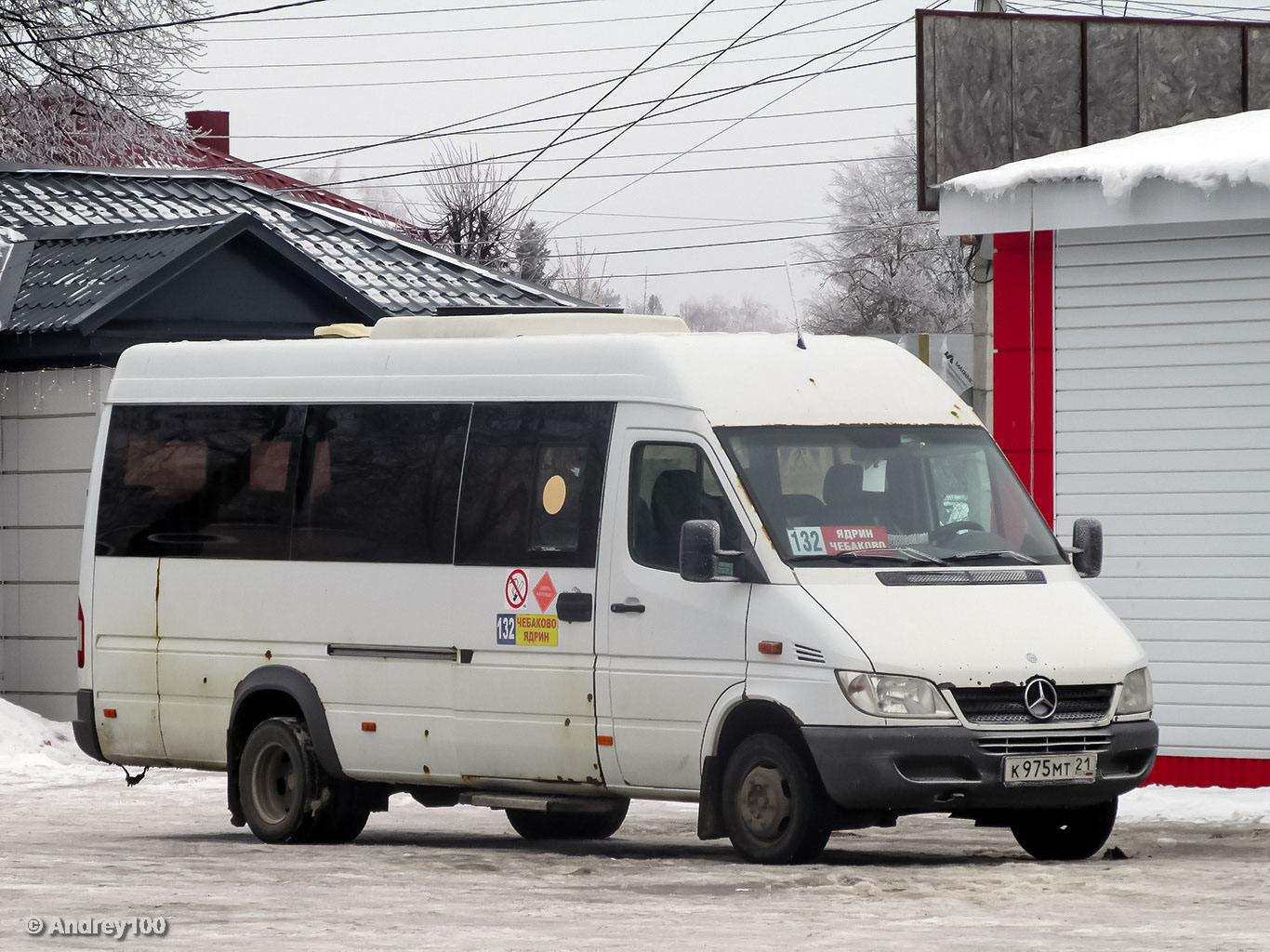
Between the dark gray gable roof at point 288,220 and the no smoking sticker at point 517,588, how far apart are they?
8.63 metres

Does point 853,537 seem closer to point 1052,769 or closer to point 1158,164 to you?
point 1052,769

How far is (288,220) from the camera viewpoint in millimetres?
22203

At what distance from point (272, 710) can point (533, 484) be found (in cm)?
218

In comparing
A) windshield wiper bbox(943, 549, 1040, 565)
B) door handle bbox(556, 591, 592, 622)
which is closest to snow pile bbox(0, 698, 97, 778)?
door handle bbox(556, 591, 592, 622)

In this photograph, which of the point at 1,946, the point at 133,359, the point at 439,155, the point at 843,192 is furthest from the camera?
the point at 843,192

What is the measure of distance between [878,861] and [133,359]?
5329 millimetres

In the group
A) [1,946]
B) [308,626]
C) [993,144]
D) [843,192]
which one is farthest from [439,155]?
[1,946]

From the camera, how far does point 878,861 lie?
1101 centimetres

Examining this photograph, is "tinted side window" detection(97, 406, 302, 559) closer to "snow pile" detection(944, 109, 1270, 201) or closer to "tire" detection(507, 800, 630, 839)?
"tire" detection(507, 800, 630, 839)

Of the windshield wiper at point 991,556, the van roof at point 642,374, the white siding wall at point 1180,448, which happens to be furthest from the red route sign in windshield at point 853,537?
the white siding wall at point 1180,448

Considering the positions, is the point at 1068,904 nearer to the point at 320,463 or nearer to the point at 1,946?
the point at 1,946

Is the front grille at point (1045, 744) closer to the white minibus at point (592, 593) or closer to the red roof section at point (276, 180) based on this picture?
the white minibus at point (592, 593)

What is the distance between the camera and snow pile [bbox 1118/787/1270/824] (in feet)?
43.6

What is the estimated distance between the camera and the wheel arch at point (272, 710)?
12.4m
